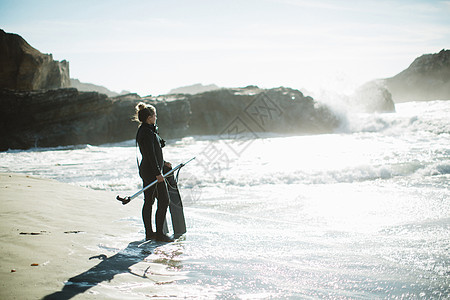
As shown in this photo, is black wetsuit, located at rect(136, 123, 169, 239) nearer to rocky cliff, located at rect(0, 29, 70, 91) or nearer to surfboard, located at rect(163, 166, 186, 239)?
surfboard, located at rect(163, 166, 186, 239)

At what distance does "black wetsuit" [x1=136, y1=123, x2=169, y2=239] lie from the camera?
409cm

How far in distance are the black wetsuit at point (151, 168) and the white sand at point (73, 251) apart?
Answer: 40cm

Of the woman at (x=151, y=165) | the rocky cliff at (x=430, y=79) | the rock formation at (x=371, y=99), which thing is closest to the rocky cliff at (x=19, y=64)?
the woman at (x=151, y=165)

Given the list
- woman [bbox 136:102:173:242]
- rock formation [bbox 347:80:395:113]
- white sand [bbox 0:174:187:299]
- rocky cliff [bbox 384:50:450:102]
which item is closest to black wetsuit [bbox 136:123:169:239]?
woman [bbox 136:102:173:242]

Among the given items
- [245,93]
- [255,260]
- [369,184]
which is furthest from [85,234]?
[245,93]

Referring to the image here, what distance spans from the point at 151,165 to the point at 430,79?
78.2m

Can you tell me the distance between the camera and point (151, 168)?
425 centimetres

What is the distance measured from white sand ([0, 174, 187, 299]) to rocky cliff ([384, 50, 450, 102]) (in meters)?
62.1

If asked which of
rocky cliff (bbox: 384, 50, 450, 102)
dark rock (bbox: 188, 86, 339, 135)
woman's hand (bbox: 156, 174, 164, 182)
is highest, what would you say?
rocky cliff (bbox: 384, 50, 450, 102)

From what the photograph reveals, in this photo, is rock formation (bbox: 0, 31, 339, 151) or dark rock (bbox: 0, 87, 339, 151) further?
rock formation (bbox: 0, 31, 339, 151)

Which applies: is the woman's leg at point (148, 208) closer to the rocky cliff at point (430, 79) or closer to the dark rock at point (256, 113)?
the dark rock at point (256, 113)

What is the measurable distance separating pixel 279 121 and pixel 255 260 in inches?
1551

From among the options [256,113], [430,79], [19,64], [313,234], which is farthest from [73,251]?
[430,79]

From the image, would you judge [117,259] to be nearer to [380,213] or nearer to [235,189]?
[380,213]
